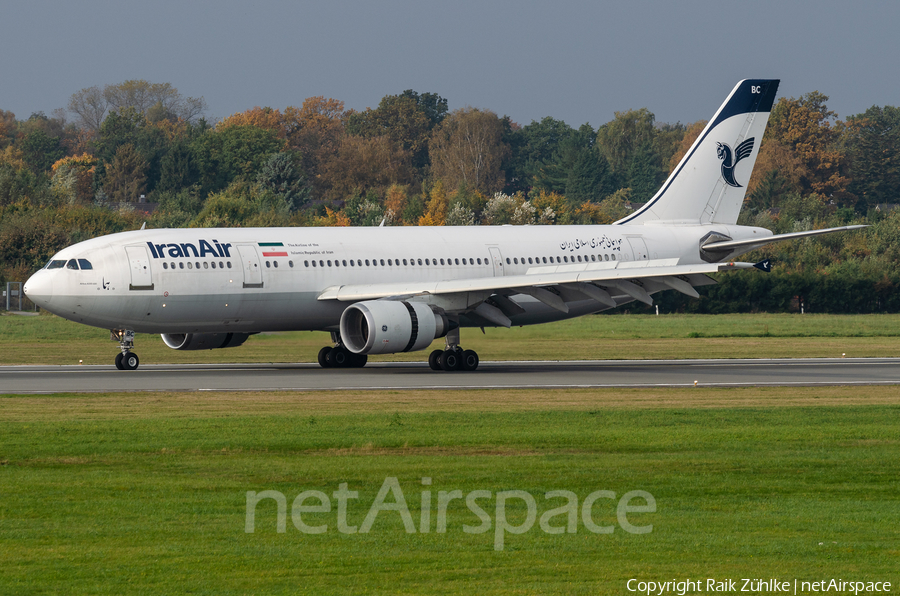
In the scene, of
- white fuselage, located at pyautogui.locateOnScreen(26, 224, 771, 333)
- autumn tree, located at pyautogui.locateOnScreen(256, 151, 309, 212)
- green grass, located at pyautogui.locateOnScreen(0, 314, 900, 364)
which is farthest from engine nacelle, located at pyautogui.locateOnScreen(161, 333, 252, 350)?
autumn tree, located at pyautogui.locateOnScreen(256, 151, 309, 212)

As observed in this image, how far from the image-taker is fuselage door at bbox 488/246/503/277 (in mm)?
38625

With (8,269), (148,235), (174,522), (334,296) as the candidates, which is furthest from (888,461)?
(8,269)

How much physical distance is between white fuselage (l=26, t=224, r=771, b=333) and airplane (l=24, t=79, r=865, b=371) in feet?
0.13

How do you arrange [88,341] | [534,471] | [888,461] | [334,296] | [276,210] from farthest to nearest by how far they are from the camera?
1. [276,210]
2. [88,341]
3. [334,296]
4. [888,461]
5. [534,471]

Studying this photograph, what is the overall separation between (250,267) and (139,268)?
10.1 feet

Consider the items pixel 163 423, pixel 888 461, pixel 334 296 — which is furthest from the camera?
pixel 334 296

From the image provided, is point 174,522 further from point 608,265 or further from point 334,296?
point 608,265

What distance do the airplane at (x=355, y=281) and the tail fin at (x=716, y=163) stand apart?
2309 mm

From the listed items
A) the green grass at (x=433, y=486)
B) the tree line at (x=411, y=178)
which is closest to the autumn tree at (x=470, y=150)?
the tree line at (x=411, y=178)

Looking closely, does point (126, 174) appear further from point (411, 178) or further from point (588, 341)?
point (588, 341)

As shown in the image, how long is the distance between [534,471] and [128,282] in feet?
65.9

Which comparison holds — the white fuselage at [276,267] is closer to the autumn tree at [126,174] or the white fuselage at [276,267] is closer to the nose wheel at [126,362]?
the nose wheel at [126,362]

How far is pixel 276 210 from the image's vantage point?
93.0m

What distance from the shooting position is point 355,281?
3641cm
